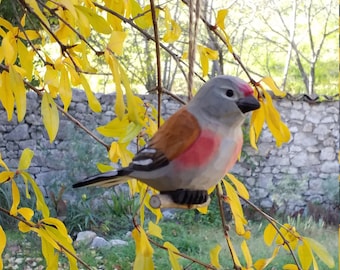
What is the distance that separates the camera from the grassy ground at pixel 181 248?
2.70 m

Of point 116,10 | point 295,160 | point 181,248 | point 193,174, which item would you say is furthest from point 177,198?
point 295,160

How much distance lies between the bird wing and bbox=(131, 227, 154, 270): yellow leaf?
121 mm

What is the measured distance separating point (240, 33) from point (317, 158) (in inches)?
56.3

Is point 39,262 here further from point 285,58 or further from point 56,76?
point 285,58

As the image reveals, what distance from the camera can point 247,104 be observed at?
0.43m

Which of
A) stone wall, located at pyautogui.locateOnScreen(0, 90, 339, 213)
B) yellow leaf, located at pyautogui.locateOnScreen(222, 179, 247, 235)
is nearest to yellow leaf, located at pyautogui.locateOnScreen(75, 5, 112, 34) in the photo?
yellow leaf, located at pyautogui.locateOnScreen(222, 179, 247, 235)

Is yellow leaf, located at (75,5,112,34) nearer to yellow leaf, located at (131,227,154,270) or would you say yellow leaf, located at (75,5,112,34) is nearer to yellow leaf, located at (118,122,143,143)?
yellow leaf, located at (118,122,143,143)

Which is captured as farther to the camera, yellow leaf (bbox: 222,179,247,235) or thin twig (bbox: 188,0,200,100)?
yellow leaf (bbox: 222,179,247,235)

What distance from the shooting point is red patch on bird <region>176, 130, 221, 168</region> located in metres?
0.43

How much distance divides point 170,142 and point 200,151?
0.02 meters

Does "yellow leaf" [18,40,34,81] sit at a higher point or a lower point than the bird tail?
higher

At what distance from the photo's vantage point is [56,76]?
631 millimetres

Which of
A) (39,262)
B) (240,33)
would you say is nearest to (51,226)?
(39,262)

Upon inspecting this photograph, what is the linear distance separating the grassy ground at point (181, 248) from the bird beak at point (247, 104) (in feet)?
6.75
